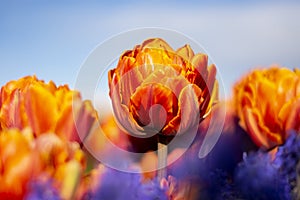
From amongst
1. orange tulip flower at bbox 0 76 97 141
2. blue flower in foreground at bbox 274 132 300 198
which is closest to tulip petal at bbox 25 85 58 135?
orange tulip flower at bbox 0 76 97 141

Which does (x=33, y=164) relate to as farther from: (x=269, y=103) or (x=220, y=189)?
(x=269, y=103)

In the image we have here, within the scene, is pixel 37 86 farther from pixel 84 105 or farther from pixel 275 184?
pixel 275 184

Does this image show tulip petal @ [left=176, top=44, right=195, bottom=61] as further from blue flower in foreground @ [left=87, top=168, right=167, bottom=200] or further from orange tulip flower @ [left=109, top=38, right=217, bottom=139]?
blue flower in foreground @ [left=87, top=168, right=167, bottom=200]

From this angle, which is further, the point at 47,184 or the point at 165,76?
the point at 165,76

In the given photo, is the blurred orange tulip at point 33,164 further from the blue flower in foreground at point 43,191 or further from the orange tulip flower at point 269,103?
the orange tulip flower at point 269,103

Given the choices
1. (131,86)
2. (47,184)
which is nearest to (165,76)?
(131,86)

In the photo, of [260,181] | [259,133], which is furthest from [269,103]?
[260,181]
